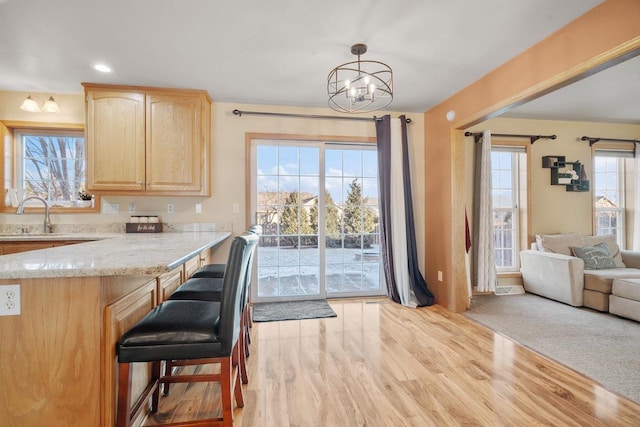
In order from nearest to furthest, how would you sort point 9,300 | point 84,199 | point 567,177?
point 9,300, point 84,199, point 567,177

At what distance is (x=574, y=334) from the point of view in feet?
8.82

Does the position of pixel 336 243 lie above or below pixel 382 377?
above

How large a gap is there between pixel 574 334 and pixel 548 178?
2.48 meters

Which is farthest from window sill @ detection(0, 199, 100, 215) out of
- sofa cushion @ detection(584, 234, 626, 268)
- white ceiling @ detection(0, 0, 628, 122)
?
sofa cushion @ detection(584, 234, 626, 268)

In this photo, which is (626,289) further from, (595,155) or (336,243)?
(336,243)

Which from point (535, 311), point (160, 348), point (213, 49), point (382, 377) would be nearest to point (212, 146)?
point (213, 49)

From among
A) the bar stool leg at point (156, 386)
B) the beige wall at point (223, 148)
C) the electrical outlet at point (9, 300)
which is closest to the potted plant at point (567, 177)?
the beige wall at point (223, 148)

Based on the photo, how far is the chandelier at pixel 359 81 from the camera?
221cm

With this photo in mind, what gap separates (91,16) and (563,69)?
336 centimetres

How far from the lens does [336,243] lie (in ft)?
12.6

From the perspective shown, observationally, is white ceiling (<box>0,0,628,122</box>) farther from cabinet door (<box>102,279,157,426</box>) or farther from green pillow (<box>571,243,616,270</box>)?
green pillow (<box>571,243,616,270</box>)

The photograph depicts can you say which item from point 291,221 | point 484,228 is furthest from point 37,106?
point 484,228

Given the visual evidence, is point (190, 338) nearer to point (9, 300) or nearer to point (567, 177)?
point (9, 300)

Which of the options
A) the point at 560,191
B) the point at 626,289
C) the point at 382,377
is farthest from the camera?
the point at 560,191
